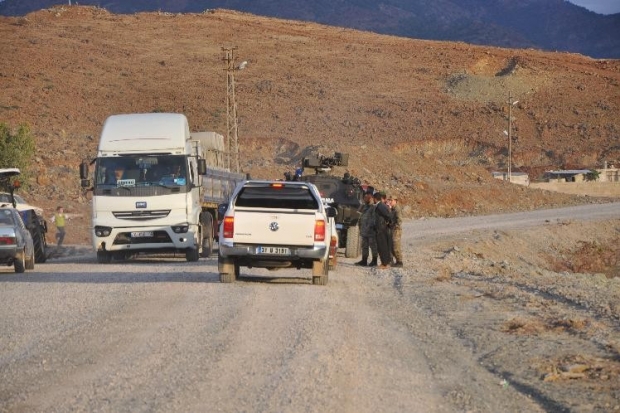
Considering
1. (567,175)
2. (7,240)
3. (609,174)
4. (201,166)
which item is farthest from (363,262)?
(609,174)

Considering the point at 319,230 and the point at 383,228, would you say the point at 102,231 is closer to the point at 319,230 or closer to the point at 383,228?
the point at 383,228

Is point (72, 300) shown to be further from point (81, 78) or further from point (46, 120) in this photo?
point (81, 78)

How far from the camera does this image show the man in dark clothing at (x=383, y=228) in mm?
25672

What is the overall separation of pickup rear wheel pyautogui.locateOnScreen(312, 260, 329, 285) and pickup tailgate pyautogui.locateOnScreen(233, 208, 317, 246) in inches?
23.7

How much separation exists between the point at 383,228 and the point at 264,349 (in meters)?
13.4

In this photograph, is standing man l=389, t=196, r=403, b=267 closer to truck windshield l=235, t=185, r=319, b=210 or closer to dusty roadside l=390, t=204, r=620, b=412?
dusty roadside l=390, t=204, r=620, b=412

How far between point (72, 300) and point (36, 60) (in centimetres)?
9739

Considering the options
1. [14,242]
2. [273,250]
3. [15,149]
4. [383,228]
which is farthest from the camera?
[15,149]

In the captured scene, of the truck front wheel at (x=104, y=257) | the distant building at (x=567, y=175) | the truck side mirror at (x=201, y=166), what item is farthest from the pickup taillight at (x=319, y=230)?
the distant building at (x=567, y=175)

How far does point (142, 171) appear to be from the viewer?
27.5 meters

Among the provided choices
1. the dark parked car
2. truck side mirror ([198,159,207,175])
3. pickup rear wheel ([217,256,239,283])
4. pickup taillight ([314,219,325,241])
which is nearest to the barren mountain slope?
truck side mirror ([198,159,207,175])

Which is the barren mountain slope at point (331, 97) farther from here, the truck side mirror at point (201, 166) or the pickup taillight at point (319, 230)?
the pickup taillight at point (319, 230)

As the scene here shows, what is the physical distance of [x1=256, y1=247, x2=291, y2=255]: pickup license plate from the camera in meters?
19.8

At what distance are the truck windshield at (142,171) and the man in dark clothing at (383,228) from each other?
16.0 ft
